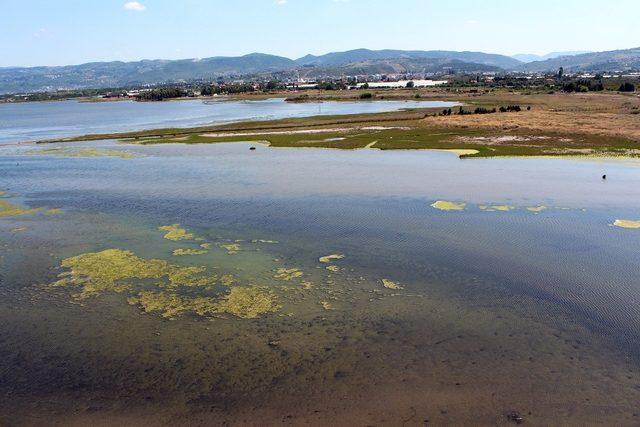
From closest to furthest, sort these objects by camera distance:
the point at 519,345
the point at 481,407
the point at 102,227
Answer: the point at 481,407 < the point at 519,345 < the point at 102,227

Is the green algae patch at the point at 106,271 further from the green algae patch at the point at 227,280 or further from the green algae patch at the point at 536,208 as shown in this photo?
the green algae patch at the point at 536,208

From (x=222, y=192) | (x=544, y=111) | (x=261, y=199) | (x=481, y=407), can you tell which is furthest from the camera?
(x=544, y=111)

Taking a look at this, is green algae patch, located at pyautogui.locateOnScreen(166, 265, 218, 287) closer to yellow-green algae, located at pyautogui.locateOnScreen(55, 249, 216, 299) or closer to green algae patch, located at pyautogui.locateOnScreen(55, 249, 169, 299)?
yellow-green algae, located at pyautogui.locateOnScreen(55, 249, 216, 299)

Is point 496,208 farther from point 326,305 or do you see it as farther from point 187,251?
point 187,251

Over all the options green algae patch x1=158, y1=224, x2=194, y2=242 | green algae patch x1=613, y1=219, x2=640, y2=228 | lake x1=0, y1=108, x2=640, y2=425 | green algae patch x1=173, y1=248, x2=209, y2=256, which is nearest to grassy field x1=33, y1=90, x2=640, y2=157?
lake x1=0, y1=108, x2=640, y2=425

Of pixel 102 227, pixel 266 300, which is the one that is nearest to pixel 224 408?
pixel 266 300

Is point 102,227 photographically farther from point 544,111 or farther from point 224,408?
point 544,111
